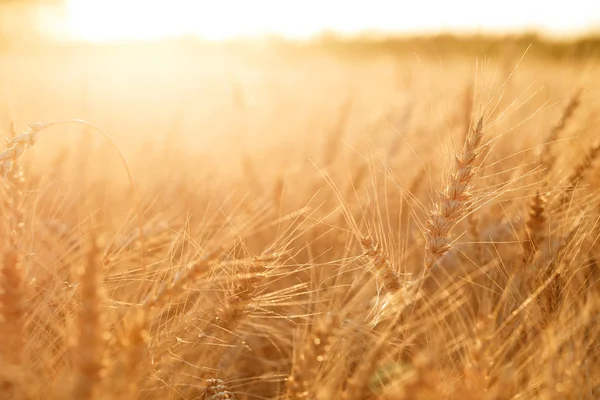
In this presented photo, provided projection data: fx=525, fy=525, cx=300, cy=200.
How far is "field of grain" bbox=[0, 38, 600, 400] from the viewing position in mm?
959

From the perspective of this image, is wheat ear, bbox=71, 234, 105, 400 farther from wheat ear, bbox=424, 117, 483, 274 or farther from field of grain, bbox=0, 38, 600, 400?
wheat ear, bbox=424, 117, 483, 274

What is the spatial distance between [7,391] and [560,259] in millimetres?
1278

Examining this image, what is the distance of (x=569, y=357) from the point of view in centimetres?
105

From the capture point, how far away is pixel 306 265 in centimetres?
180

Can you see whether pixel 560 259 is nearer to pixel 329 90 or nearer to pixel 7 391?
pixel 7 391

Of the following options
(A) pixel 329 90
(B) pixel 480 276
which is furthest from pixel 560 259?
(A) pixel 329 90

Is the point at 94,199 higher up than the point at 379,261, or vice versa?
the point at 379,261

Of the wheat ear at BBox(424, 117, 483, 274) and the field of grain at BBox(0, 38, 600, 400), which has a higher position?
the wheat ear at BBox(424, 117, 483, 274)

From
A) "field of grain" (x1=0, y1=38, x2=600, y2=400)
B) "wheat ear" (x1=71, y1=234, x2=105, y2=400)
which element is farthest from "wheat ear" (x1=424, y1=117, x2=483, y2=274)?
"wheat ear" (x1=71, y1=234, x2=105, y2=400)

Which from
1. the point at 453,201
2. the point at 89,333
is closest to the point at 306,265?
the point at 453,201

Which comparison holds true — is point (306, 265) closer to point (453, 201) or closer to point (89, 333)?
point (453, 201)

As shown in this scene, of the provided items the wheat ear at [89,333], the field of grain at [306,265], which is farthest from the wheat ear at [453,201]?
the wheat ear at [89,333]

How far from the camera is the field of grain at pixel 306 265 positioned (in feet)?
3.15

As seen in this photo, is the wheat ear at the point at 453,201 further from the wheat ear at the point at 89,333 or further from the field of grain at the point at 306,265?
the wheat ear at the point at 89,333
